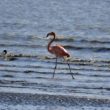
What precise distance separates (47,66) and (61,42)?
8.59 meters

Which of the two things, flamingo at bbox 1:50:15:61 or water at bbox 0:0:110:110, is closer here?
water at bbox 0:0:110:110

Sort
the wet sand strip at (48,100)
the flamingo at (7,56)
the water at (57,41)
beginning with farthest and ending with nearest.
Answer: the flamingo at (7,56) → the water at (57,41) → the wet sand strip at (48,100)

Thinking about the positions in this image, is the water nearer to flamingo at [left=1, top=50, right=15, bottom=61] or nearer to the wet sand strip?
flamingo at [left=1, top=50, right=15, bottom=61]

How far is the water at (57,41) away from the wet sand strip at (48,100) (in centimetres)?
49

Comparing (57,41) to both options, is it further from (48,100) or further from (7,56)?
(48,100)

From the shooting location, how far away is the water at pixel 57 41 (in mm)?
18406

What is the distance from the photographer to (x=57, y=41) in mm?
30578

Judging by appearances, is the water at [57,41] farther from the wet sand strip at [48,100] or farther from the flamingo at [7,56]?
the wet sand strip at [48,100]

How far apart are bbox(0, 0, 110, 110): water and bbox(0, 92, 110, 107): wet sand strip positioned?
0.49 m

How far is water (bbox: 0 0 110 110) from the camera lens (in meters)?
18.4

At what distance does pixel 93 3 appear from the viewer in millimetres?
54094

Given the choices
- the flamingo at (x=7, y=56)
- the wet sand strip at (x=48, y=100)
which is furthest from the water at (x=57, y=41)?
the wet sand strip at (x=48, y=100)

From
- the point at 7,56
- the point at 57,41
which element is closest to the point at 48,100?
the point at 7,56

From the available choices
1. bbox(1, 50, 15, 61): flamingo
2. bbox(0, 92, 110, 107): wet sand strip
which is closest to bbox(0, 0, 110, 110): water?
bbox(1, 50, 15, 61): flamingo
